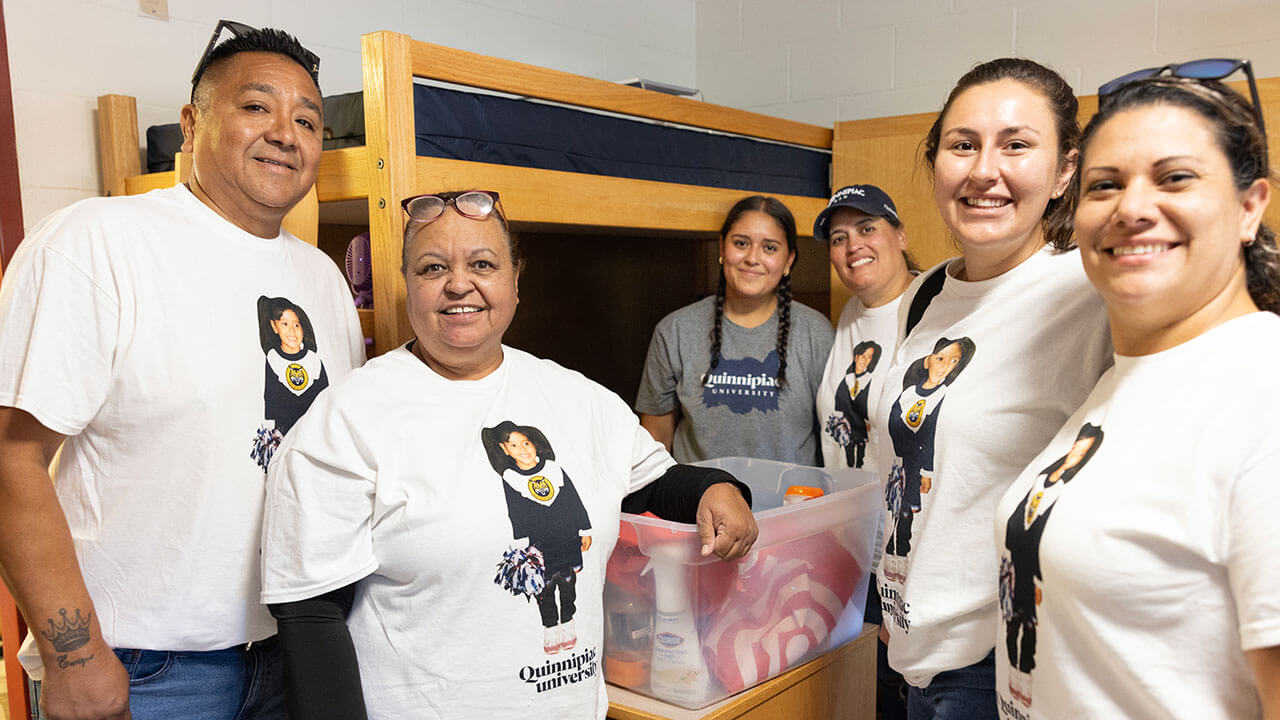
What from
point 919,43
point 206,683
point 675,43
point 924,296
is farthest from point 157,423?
point 675,43

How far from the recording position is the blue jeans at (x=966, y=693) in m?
1.15

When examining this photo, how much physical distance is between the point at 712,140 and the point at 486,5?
1.15 metres

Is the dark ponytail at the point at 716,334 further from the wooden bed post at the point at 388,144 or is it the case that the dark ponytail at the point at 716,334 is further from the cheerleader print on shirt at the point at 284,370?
the cheerleader print on shirt at the point at 284,370

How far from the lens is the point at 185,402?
1217 mm

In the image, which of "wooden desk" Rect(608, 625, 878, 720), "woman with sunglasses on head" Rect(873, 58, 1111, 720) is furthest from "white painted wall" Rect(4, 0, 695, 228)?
"woman with sunglasses on head" Rect(873, 58, 1111, 720)

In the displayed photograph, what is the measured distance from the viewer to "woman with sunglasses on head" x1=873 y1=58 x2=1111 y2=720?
1.12 metres

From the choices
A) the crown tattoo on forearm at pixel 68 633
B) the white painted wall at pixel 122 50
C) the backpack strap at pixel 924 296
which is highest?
the white painted wall at pixel 122 50

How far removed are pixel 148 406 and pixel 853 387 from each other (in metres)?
1.51

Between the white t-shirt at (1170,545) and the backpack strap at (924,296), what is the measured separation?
0.47 m

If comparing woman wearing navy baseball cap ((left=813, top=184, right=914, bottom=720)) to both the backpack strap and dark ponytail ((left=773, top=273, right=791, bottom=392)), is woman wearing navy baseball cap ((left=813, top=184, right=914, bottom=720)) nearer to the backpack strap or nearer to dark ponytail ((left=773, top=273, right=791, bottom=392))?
dark ponytail ((left=773, top=273, right=791, bottom=392))

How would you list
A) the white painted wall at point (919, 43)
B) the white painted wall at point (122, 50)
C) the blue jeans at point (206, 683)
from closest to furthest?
the blue jeans at point (206, 683) < the white painted wall at point (122, 50) < the white painted wall at point (919, 43)

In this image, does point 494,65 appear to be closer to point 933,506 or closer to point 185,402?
point 185,402

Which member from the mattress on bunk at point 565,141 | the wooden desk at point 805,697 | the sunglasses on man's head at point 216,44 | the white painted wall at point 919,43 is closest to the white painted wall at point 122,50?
the mattress on bunk at point 565,141

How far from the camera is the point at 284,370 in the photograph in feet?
4.32
